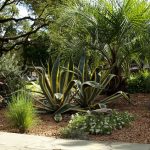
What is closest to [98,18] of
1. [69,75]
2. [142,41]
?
[142,41]

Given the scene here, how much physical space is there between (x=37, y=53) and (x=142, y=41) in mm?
35074

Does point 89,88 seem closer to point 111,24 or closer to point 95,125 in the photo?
point 111,24

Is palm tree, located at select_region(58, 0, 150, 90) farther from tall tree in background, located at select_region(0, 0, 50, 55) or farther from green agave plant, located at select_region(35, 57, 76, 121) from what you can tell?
tall tree in background, located at select_region(0, 0, 50, 55)

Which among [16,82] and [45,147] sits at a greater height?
[16,82]

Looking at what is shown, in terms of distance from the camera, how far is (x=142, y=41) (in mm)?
11570

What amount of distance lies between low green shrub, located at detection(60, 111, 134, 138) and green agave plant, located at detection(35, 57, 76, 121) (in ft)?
4.75

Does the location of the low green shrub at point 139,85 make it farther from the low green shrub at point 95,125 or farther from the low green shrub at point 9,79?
the low green shrub at point 95,125

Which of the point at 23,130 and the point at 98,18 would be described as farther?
the point at 98,18

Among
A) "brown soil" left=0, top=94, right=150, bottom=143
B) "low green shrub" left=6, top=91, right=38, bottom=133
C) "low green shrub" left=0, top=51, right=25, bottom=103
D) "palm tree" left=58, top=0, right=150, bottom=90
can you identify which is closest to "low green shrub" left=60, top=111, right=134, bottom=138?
"brown soil" left=0, top=94, right=150, bottom=143

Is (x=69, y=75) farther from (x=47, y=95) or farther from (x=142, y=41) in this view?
(x=142, y=41)

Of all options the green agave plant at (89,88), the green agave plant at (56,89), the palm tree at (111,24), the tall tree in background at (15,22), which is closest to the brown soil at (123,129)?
the green agave plant at (56,89)

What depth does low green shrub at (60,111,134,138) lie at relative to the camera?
7.44 metres

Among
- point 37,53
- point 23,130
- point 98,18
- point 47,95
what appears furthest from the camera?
point 37,53

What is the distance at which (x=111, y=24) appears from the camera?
11305 millimetres
